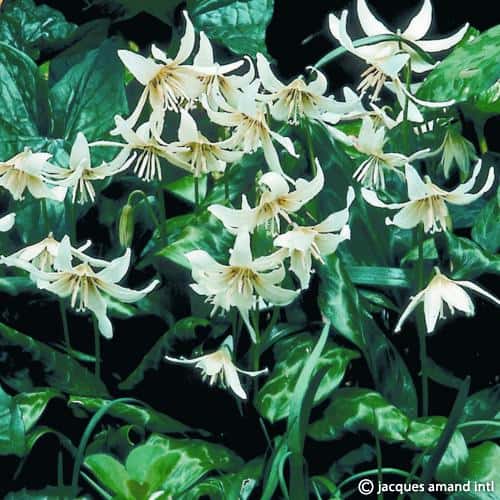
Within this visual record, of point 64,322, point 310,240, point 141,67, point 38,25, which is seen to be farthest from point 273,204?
point 38,25

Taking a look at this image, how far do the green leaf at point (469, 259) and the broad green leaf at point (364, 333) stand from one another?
15 centimetres

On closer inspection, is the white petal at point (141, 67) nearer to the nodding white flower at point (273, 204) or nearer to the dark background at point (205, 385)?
the nodding white flower at point (273, 204)

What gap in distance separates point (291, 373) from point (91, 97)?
0.71 meters

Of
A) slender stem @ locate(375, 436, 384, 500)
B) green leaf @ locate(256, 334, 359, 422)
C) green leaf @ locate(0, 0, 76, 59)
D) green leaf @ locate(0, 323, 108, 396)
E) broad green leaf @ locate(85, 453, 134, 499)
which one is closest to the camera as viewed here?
broad green leaf @ locate(85, 453, 134, 499)

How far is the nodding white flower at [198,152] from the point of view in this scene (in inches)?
71.7

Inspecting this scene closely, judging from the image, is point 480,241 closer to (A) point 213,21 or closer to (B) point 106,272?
(B) point 106,272

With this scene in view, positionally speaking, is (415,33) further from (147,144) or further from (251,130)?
(147,144)

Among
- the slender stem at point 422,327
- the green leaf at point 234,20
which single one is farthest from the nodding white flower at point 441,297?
the green leaf at point 234,20

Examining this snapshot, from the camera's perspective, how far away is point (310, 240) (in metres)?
1.64

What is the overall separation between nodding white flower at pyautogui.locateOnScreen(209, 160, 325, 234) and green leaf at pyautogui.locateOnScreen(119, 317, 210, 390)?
0.66ft

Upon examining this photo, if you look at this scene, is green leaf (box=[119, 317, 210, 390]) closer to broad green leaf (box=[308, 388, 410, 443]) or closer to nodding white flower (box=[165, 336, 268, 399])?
nodding white flower (box=[165, 336, 268, 399])

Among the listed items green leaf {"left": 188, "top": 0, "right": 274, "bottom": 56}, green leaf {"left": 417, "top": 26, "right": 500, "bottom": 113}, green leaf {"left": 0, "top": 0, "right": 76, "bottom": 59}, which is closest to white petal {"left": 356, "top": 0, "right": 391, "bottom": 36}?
green leaf {"left": 417, "top": 26, "right": 500, "bottom": 113}

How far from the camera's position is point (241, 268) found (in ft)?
5.37

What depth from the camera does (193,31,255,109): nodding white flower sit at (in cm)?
181
